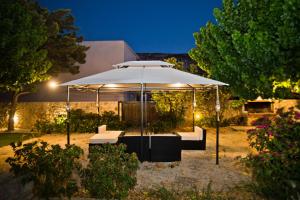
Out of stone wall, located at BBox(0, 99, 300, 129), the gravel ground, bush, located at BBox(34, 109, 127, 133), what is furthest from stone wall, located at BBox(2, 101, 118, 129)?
the gravel ground

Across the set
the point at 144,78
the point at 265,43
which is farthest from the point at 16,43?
the point at 265,43

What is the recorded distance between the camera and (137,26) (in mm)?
72875

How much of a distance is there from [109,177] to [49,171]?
0.92m

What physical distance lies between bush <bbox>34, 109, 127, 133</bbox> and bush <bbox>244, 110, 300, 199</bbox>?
11546mm

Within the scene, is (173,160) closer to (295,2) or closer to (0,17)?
(295,2)

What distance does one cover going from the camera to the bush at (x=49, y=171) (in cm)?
488

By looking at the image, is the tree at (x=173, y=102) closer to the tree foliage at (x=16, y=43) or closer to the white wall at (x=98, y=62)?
the white wall at (x=98, y=62)

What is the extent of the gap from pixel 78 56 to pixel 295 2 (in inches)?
502

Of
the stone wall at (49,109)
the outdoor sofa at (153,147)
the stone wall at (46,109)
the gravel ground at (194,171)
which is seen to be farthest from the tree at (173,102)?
the outdoor sofa at (153,147)

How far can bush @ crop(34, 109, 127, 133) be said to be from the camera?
1611 cm

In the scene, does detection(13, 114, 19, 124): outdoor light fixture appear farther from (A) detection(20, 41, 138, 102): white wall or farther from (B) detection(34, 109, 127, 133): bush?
(B) detection(34, 109, 127, 133): bush

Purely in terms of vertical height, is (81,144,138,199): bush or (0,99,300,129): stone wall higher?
(0,99,300,129): stone wall

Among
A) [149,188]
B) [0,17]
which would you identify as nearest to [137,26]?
[0,17]

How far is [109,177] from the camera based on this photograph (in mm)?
5023
